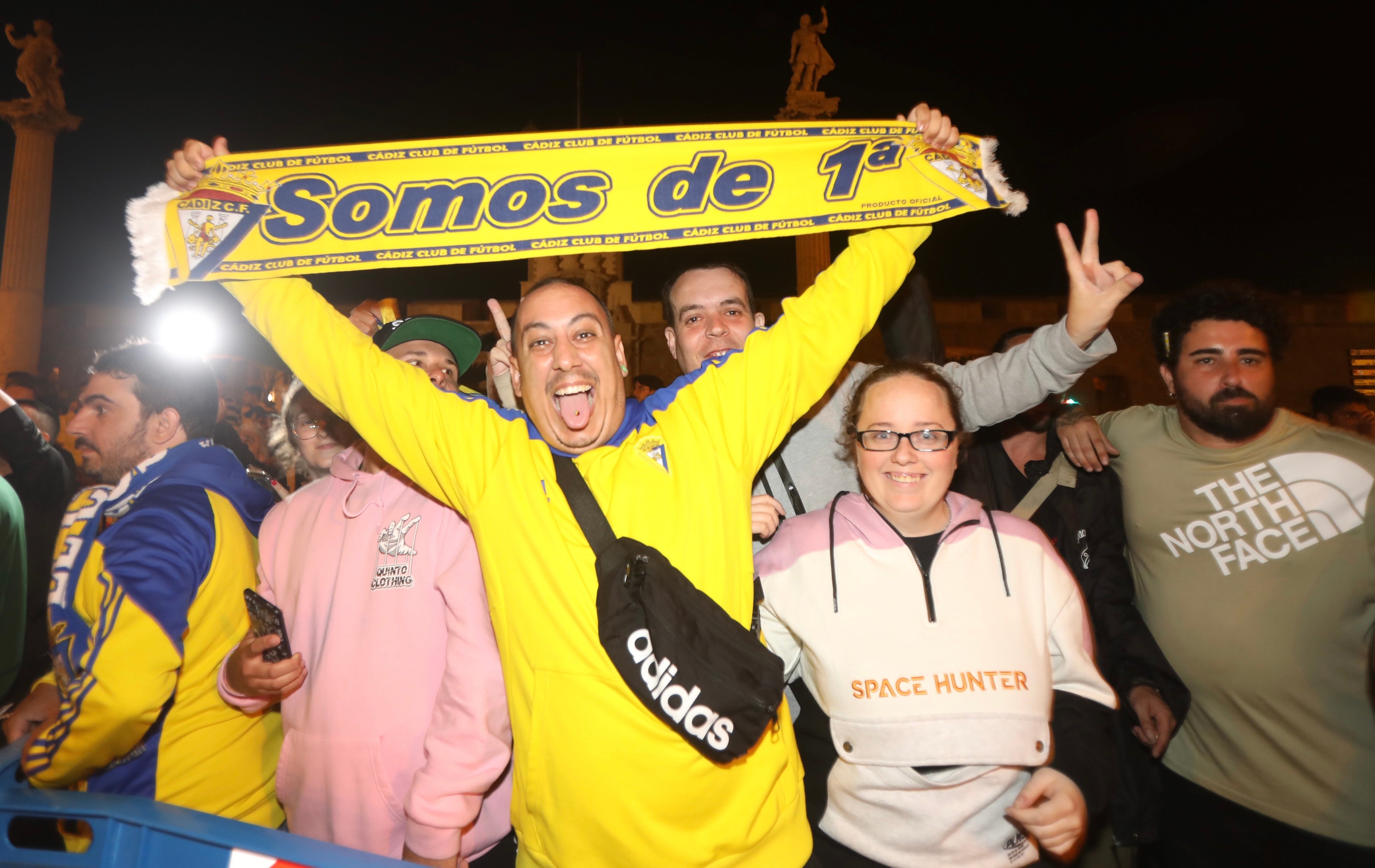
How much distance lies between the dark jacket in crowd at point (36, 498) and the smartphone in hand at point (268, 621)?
2.67 metres

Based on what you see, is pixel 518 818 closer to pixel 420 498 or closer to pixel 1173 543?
pixel 420 498

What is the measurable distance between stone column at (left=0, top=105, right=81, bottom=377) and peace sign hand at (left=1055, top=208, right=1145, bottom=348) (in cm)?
1862

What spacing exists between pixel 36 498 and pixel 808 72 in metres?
13.6

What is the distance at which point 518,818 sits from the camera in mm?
1825

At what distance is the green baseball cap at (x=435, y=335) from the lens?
267 centimetres

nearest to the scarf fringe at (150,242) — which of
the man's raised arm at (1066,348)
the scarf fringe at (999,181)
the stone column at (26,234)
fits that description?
the man's raised arm at (1066,348)

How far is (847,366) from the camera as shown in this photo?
2863 mm

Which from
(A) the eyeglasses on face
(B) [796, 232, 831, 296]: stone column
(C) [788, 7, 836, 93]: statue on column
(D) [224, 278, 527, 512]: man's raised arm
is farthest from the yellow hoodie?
(C) [788, 7, 836, 93]: statue on column

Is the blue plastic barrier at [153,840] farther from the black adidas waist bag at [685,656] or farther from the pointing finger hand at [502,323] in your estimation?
the pointing finger hand at [502,323]

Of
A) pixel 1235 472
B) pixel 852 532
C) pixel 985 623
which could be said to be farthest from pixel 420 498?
pixel 1235 472

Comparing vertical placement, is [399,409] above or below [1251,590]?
above

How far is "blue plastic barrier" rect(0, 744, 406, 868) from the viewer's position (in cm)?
148

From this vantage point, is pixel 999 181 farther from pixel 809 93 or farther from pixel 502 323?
pixel 809 93

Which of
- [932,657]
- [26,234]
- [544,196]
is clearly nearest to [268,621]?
[544,196]
